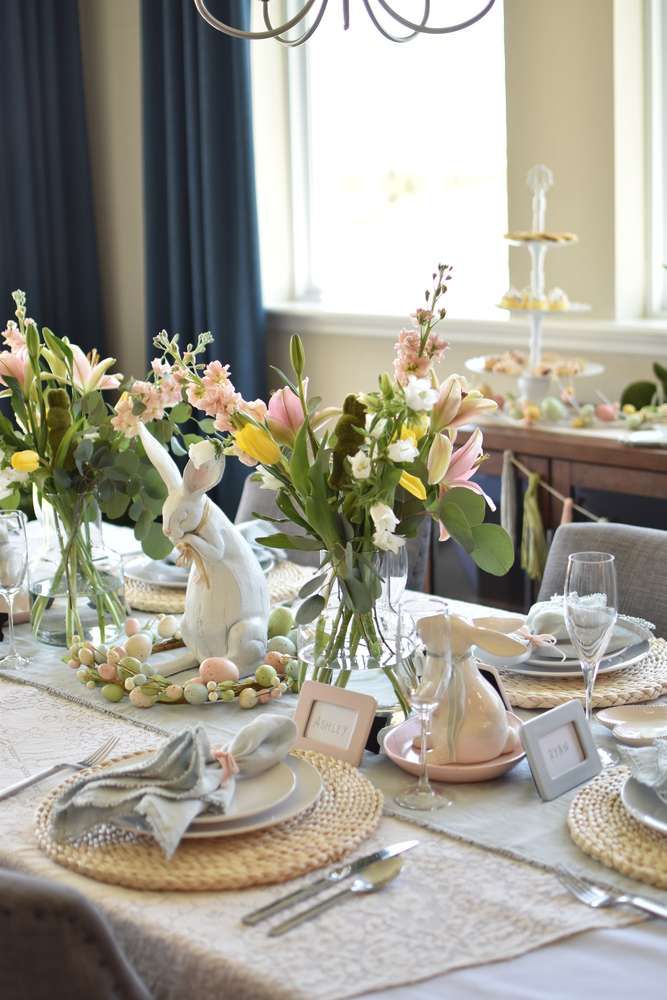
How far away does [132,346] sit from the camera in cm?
472

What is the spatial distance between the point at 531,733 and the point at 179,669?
1.87 feet

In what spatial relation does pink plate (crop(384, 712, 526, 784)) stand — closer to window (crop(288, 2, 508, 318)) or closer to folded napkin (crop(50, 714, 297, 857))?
folded napkin (crop(50, 714, 297, 857))

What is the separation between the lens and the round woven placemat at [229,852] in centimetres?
113

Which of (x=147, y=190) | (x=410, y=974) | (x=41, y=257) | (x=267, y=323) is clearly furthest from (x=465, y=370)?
(x=410, y=974)

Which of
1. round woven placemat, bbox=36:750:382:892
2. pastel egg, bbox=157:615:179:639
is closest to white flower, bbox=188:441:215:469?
pastel egg, bbox=157:615:179:639

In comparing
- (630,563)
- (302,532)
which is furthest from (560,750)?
(302,532)

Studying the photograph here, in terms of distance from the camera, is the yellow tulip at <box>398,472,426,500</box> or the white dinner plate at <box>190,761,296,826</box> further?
the yellow tulip at <box>398,472,426,500</box>

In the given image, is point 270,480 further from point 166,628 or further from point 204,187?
point 204,187

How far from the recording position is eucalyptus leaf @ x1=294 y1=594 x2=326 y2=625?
4.73 feet

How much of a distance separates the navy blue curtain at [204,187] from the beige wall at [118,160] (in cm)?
29

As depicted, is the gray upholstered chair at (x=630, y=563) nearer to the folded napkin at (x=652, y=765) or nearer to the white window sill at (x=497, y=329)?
the folded napkin at (x=652, y=765)

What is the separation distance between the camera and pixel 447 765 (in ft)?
4.42

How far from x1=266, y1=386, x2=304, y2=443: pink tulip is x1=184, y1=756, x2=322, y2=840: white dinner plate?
38 centimetres

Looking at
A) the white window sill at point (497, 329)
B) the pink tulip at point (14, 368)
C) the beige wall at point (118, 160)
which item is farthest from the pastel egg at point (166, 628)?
the beige wall at point (118, 160)
